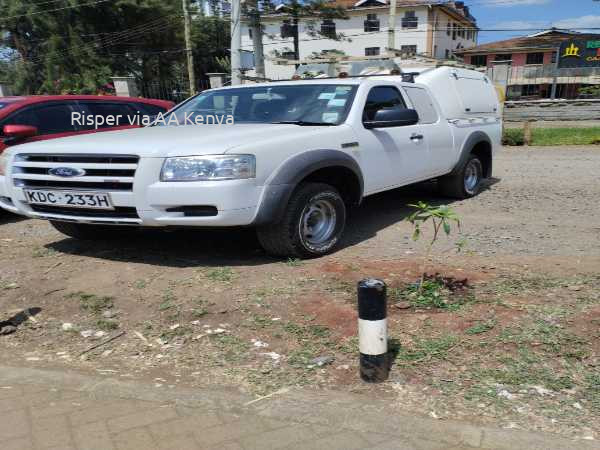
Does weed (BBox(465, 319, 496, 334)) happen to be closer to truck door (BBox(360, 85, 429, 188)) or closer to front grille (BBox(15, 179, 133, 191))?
truck door (BBox(360, 85, 429, 188))

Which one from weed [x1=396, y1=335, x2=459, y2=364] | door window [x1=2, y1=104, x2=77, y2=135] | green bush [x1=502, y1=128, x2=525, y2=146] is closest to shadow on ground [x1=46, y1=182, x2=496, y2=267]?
weed [x1=396, y1=335, x2=459, y2=364]

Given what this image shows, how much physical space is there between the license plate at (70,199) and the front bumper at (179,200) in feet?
0.23

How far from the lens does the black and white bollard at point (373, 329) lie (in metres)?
2.62

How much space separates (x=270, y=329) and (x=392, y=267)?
4.39 feet

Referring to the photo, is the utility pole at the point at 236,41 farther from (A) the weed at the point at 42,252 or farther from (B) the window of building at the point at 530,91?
(B) the window of building at the point at 530,91

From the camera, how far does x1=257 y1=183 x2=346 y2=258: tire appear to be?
167 inches

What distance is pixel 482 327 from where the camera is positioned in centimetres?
316

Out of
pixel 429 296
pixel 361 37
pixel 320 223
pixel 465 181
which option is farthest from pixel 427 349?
pixel 361 37

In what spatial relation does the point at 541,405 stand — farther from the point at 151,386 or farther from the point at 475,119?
the point at 475,119

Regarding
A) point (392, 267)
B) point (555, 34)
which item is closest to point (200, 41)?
point (555, 34)

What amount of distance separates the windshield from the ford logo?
1.60 metres

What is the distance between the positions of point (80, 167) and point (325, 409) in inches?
109

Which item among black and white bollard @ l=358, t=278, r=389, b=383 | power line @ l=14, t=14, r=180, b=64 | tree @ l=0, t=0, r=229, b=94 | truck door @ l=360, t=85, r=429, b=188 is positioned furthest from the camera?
power line @ l=14, t=14, r=180, b=64

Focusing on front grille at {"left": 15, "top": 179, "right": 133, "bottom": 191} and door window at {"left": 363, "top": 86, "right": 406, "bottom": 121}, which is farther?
door window at {"left": 363, "top": 86, "right": 406, "bottom": 121}
